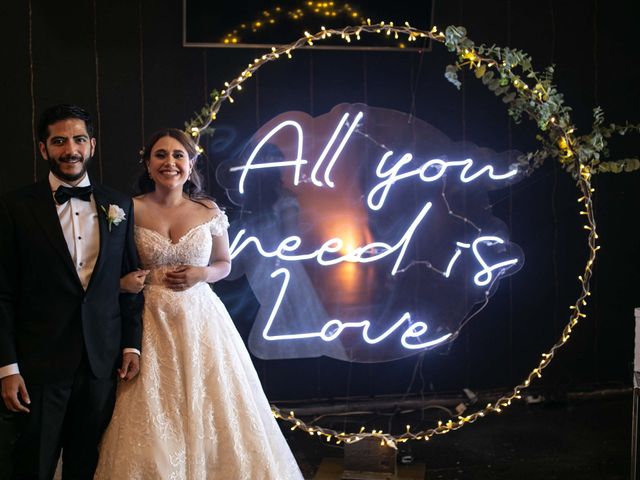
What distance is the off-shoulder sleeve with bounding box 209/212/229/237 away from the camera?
8.84 feet

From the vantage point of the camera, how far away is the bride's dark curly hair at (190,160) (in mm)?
2629

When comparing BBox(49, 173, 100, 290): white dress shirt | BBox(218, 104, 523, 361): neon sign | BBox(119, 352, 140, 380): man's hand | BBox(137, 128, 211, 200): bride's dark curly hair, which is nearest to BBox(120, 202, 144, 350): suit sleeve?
BBox(119, 352, 140, 380): man's hand

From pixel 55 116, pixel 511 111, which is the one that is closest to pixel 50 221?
pixel 55 116

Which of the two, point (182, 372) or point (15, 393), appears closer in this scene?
point (15, 393)

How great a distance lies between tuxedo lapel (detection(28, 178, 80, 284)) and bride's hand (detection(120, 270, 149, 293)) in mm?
191

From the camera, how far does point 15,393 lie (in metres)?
2.16

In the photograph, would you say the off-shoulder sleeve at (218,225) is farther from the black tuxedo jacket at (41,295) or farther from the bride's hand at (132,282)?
the black tuxedo jacket at (41,295)

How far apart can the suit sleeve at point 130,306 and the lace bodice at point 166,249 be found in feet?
0.20

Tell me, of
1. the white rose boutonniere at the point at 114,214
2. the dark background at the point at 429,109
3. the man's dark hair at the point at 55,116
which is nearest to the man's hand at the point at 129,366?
the white rose boutonniere at the point at 114,214

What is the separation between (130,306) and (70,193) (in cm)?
41

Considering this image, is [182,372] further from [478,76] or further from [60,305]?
[478,76]

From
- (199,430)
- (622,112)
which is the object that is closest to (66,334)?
(199,430)

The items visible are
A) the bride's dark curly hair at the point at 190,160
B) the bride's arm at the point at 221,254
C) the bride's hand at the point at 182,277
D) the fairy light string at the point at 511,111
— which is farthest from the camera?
the fairy light string at the point at 511,111

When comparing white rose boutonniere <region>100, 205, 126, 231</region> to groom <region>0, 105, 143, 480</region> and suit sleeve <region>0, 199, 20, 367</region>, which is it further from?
→ suit sleeve <region>0, 199, 20, 367</region>
